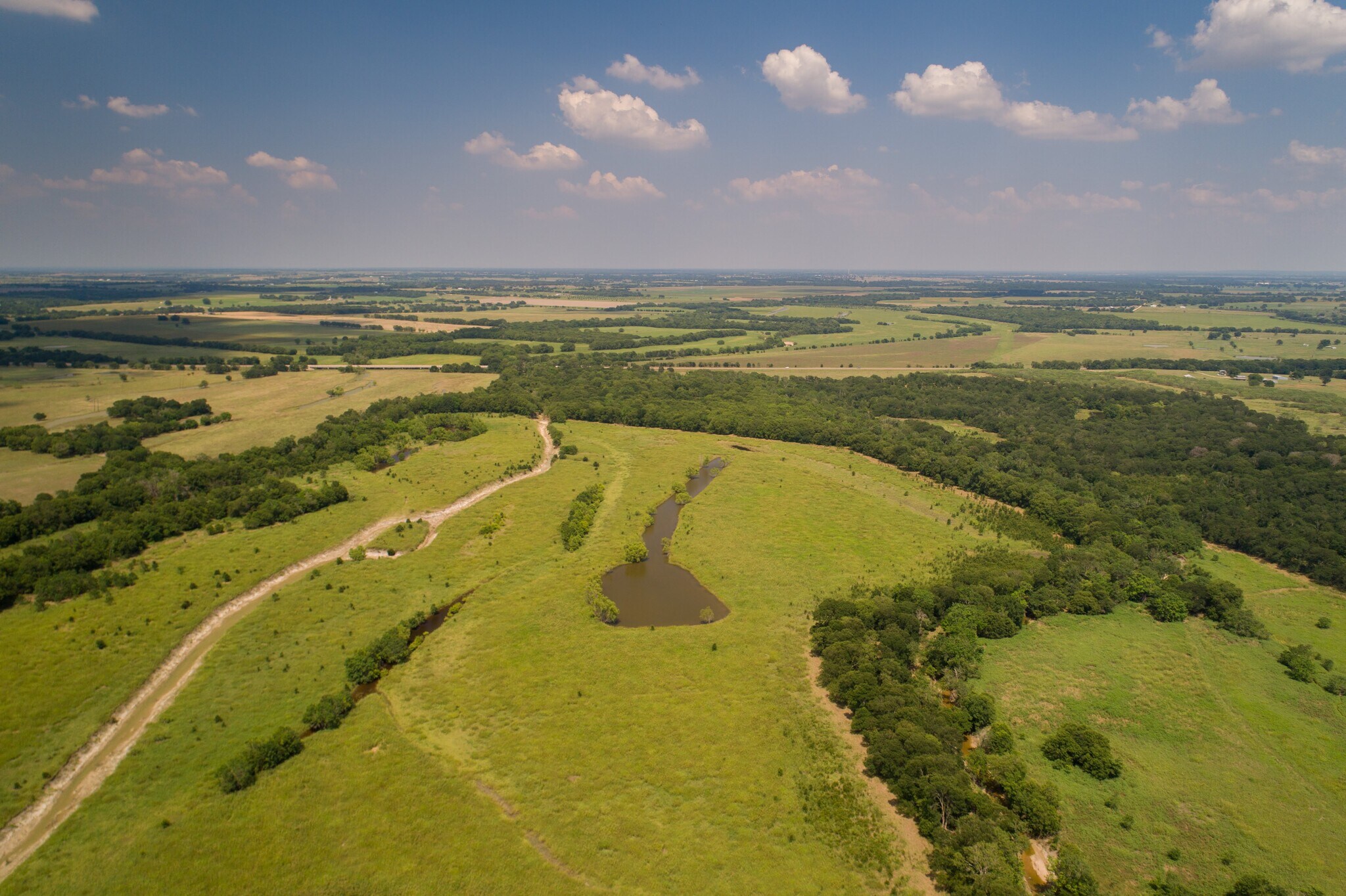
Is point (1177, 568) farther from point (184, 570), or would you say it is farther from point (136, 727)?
point (184, 570)

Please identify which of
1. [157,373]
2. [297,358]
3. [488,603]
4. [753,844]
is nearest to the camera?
[753,844]

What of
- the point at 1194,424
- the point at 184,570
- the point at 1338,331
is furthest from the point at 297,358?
the point at 1338,331

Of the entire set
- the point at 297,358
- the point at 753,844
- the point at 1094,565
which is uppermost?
the point at 297,358

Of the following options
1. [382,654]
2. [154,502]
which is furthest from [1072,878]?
[154,502]

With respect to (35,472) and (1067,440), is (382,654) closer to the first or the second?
(35,472)

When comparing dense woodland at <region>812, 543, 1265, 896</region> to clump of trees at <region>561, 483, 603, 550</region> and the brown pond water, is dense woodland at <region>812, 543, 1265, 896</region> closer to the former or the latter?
the brown pond water

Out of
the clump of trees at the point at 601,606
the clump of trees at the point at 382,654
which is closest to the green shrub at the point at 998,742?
the clump of trees at the point at 601,606
